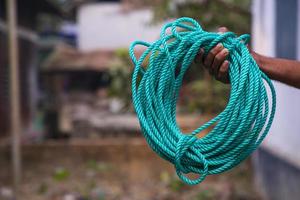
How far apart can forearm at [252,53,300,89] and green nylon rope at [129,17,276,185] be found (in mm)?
33

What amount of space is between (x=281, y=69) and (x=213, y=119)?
0.28 metres

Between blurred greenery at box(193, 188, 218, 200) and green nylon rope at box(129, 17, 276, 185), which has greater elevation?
green nylon rope at box(129, 17, 276, 185)

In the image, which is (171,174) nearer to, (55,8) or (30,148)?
(30,148)

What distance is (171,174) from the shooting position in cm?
728

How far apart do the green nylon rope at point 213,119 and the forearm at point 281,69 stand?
3cm

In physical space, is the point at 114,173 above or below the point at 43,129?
above

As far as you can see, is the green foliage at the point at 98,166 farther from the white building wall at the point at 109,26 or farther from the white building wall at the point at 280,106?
the white building wall at the point at 109,26

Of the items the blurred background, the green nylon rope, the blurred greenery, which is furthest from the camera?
the blurred greenery

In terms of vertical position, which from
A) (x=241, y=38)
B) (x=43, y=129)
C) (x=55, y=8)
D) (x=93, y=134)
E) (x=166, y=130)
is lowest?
(x=43, y=129)

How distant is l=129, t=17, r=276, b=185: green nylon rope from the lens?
5.07 feet

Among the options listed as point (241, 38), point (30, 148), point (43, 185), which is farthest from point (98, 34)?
point (241, 38)

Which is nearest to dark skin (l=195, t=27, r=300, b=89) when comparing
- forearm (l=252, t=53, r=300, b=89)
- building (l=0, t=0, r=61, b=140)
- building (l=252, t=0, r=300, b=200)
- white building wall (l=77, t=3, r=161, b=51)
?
forearm (l=252, t=53, r=300, b=89)

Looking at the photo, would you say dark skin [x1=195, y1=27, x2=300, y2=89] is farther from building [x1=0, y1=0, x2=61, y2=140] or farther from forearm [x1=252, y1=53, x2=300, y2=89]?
building [x1=0, y1=0, x2=61, y2=140]

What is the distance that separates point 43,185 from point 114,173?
122 centimetres
